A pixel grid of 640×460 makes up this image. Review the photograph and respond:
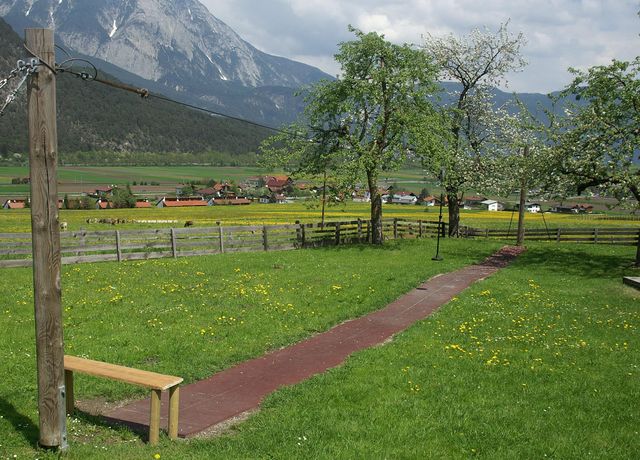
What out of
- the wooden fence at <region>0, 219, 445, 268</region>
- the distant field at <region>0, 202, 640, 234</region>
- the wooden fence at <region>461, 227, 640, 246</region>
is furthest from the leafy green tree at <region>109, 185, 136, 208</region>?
the wooden fence at <region>461, 227, 640, 246</region>

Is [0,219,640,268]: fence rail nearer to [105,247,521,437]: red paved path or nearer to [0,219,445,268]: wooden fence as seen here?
[0,219,445,268]: wooden fence

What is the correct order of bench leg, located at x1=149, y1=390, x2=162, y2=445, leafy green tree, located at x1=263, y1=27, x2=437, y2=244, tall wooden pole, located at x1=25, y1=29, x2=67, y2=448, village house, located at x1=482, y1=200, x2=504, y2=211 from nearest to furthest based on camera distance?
tall wooden pole, located at x1=25, y1=29, x2=67, y2=448
bench leg, located at x1=149, y1=390, x2=162, y2=445
leafy green tree, located at x1=263, y1=27, x2=437, y2=244
village house, located at x1=482, y1=200, x2=504, y2=211

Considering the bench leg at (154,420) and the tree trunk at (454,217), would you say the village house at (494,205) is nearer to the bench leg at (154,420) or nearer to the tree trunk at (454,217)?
the tree trunk at (454,217)

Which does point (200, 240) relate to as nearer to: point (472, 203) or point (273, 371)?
point (273, 371)

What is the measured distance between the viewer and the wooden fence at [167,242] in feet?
83.4

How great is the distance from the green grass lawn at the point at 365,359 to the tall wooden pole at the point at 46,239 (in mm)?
731

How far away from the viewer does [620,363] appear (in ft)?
38.4

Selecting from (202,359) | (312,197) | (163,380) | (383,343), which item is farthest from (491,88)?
(163,380)

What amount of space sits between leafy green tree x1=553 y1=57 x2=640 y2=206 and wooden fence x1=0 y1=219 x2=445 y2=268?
13921 mm

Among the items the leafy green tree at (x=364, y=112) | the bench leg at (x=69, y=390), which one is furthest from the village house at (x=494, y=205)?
the bench leg at (x=69, y=390)

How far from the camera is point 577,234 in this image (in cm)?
4003

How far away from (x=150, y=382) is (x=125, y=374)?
63 cm

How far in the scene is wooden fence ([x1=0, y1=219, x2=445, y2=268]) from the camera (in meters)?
25.4

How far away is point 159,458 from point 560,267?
79.1ft
